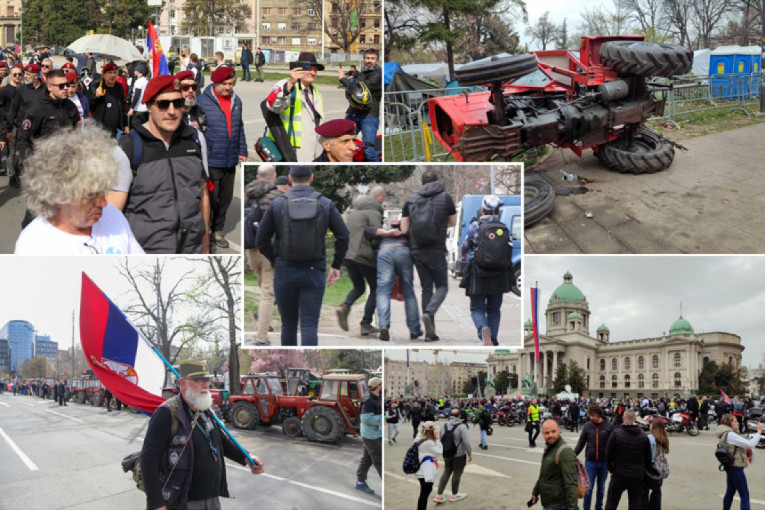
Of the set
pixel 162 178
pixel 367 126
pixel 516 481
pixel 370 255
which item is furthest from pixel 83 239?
pixel 367 126

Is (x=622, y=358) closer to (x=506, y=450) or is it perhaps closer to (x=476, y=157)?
(x=506, y=450)

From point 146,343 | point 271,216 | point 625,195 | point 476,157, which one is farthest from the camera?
point 625,195

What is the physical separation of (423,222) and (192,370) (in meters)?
1.80

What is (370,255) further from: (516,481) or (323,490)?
(516,481)

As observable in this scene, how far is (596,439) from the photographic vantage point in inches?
268

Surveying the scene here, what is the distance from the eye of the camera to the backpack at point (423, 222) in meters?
5.14

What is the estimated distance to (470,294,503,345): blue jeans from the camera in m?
5.09

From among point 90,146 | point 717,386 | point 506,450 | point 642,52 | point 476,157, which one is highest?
point 642,52

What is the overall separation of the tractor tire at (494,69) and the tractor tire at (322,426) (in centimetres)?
372

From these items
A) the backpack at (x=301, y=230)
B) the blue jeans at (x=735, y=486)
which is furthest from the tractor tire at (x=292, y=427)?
the blue jeans at (x=735, y=486)

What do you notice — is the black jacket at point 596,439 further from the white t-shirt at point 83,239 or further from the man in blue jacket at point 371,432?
the white t-shirt at point 83,239

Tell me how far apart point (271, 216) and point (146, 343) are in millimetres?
1113

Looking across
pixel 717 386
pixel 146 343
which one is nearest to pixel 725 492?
pixel 717 386

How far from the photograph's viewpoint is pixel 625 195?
386 inches
